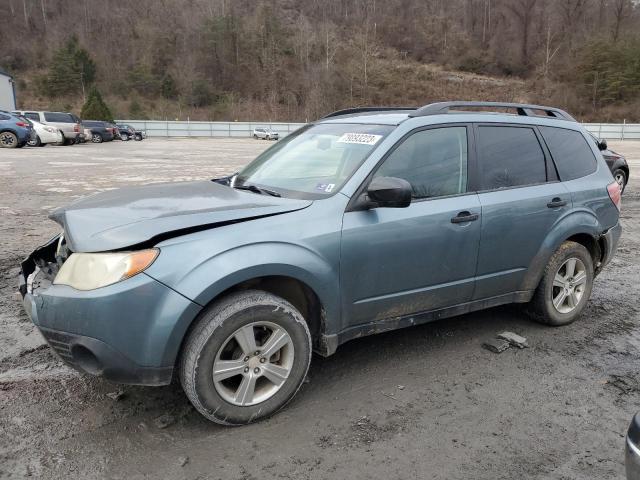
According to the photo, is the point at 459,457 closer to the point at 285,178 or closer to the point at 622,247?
the point at 285,178

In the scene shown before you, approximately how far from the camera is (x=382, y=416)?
10.4 feet

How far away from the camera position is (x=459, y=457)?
2809mm

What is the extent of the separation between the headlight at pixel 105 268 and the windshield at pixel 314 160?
3.68 feet

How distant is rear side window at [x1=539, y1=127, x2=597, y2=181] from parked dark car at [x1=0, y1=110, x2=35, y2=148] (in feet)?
76.1

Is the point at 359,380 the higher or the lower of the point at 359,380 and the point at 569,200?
the lower

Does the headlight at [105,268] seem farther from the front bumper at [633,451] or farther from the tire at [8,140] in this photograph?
the tire at [8,140]

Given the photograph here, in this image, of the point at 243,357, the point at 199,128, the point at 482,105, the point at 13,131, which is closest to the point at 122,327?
the point at 243,357

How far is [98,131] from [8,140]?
10.7 metres

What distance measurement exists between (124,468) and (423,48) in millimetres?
111967

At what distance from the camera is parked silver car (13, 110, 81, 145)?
2627cm

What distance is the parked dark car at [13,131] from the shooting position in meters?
22.2

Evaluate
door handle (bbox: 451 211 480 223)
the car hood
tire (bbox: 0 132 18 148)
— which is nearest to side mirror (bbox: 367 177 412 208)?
the car hood

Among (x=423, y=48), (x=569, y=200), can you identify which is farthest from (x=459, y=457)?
(x=423, y=48)

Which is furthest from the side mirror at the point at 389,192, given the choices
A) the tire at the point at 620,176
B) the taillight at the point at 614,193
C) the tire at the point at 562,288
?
the tire at the point at 620,176
